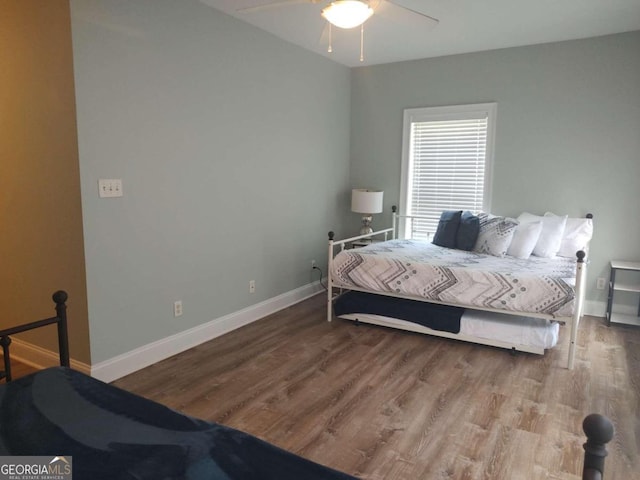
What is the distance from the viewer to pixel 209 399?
8.73 feet

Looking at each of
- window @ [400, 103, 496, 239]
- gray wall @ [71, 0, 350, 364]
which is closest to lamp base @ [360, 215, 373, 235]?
window @ [400, 103, 496, 239]

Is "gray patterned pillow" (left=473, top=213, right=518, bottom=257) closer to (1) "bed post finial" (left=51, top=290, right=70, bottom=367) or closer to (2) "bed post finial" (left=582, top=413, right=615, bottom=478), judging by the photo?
(2) "bed post finial" (left=582, top=413, right=615, bottom=478)

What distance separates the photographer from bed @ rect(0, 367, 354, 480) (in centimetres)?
114

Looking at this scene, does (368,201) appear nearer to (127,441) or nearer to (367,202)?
(367,202)

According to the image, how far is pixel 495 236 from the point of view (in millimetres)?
4078

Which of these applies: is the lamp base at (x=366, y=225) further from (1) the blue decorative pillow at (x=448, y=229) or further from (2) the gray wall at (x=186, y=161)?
(1) the blue decorative pillow at (x=448, y=229)

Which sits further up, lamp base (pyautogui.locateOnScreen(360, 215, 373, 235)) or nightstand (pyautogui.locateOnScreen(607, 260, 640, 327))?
lamp base (pyautogui.locateOnScreen(360, 215, 373, 235))

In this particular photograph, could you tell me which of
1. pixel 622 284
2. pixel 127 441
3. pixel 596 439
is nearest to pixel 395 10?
pixel 596 439

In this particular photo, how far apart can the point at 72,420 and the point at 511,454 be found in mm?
1961

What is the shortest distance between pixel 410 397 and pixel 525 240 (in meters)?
2.11

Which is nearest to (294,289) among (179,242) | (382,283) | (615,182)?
(382,283)

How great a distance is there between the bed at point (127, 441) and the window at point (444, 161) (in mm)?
4130

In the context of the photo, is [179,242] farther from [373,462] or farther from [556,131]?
[556,131]

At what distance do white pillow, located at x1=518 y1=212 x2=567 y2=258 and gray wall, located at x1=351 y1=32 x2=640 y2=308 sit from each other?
0.34 meters
